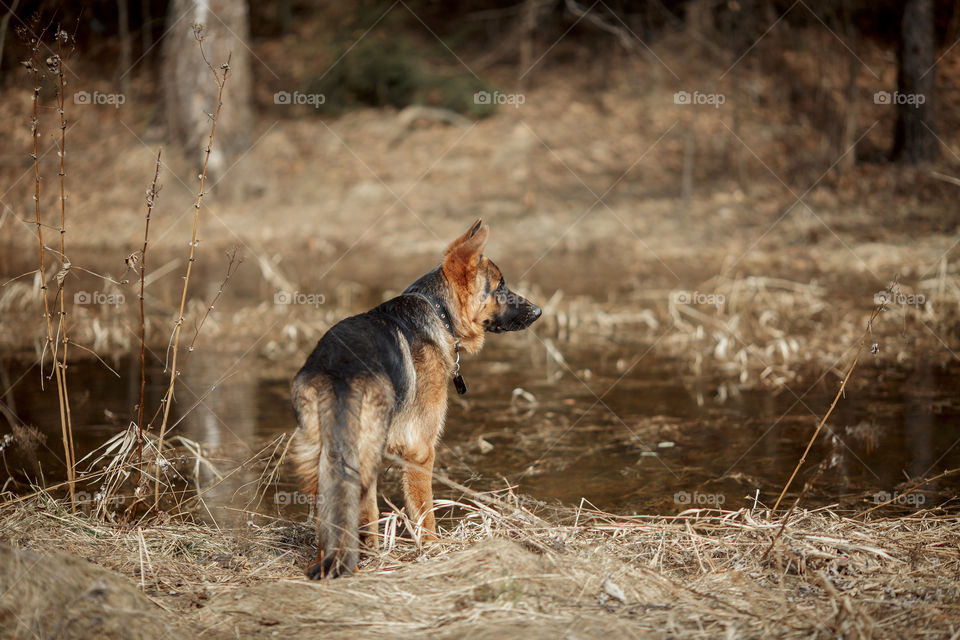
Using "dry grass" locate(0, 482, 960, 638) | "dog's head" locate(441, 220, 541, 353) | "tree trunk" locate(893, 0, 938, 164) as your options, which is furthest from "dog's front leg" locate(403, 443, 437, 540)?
"tree trunk" locate(893, 0, 938, 164)

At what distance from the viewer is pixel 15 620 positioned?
10.9 feet

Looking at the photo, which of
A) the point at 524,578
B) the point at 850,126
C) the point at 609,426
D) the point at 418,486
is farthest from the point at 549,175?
the point at 524,578

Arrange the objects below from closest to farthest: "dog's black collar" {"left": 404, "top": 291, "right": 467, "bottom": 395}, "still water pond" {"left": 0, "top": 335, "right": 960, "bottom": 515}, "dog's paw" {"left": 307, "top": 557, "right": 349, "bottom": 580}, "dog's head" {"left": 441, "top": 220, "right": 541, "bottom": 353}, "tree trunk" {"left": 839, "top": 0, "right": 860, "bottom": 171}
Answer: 1. "dog's paw" {"left": 307, "top": 557, "right": 349, "bottom": 580}
2. "dog's black collar" {"left": 404, "top": 291, "right": 467, "bottom": 395}
3. "dog's head" {"left": 441, "top": 220, "right": 541, "bottom": 353}
4. "still water pond" {"left": 0, "top": 335, "right": 960, "bottom": 515}
5. "tree trunk" {"left": 839, "top": 0, "right": 860, "bottom": 171}

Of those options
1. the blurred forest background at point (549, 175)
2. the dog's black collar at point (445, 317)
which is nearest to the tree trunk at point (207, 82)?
the blurred forest background at point (549, 175)

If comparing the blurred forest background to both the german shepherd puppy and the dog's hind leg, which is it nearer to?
the german shepherd puppy

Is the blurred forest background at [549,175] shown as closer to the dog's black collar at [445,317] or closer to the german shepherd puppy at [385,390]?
the german shepherd puppy at [385,390]

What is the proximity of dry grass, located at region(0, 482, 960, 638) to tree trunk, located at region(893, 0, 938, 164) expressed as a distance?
35.5 ft

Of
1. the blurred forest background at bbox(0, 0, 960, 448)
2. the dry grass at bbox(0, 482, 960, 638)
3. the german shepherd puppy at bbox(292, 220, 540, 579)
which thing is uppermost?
the blurred forest background at bbox(0, 0, 960, 448)

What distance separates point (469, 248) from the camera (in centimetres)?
542

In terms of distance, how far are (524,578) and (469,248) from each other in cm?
A: 227

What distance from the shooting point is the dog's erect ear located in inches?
212

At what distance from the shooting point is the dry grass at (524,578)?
353 centimetres

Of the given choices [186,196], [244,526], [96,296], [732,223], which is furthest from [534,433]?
[186,196]

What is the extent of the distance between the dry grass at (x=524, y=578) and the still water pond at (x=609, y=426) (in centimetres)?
67
